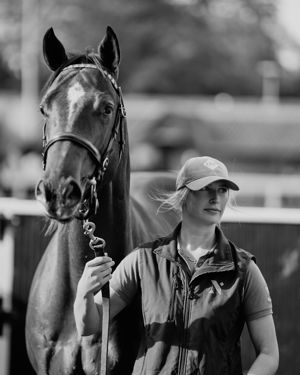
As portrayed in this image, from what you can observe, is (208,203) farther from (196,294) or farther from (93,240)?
(93,240)

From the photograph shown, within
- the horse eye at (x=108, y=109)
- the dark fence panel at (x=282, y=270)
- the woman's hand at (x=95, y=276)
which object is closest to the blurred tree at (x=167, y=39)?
the dark fence panel at (x=282, y=270)

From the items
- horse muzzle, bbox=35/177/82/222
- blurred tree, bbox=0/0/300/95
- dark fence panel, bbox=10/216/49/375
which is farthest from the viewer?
blurred tree, bbox=0/0/300/95

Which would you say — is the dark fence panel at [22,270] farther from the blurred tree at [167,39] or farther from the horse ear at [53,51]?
the blurred tree at [167,39]

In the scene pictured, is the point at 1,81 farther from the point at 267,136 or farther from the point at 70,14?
the point at 267,136

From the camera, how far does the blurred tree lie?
44094 mm

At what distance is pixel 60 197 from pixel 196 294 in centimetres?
67

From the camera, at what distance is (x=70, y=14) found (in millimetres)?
44594

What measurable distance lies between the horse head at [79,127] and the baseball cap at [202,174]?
1.14 feet

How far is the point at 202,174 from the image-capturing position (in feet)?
9.98

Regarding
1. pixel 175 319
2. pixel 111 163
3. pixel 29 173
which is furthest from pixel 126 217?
pixel 29 173

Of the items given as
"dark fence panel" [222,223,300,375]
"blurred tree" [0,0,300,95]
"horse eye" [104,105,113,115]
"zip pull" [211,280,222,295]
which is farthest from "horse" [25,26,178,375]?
"blurred tree" [0,0,300,95]

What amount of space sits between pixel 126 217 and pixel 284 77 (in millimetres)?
48719

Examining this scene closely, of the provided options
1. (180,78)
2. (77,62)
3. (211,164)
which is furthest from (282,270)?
(180,78)

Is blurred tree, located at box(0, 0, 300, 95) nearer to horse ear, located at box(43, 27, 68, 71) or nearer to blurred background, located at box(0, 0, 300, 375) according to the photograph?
blurred background, located at box(0, 0, 300, 375)
